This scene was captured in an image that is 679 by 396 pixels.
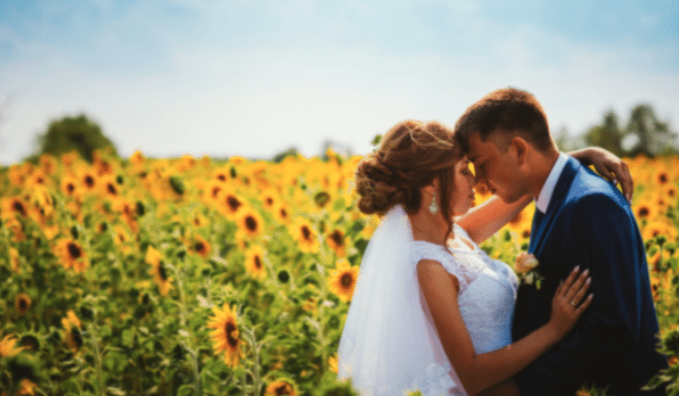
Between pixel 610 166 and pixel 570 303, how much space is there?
0.73m

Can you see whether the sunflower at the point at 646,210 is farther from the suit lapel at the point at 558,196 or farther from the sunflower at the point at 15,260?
the sunflower at the point at 15,260

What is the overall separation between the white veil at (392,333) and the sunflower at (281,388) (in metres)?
0.33

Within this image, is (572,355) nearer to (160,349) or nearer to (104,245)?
(160,349)

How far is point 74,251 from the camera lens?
12.0 feet

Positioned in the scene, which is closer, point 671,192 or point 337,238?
point 337,238

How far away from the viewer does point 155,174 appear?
5152 millimetres

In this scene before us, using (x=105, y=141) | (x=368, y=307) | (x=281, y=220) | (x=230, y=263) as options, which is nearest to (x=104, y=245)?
(x=230, y=263)

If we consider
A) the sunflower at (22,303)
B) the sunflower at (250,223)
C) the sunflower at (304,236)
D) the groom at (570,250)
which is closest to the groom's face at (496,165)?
the groom at (570,250)

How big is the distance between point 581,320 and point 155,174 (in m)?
4.57

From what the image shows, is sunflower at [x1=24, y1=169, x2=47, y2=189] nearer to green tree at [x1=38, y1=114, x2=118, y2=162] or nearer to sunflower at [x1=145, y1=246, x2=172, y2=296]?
sunflower at [x1=145, y1=246, x2=172, y2=296]

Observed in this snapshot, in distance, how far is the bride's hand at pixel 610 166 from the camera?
6.43 ft

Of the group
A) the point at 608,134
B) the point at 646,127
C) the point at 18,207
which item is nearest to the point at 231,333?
the point at 18,207

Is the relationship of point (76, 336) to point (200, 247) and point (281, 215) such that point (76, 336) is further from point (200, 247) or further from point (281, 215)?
point (281, 215)

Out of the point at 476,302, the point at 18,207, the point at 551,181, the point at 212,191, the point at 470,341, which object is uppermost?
the point at 18,207
